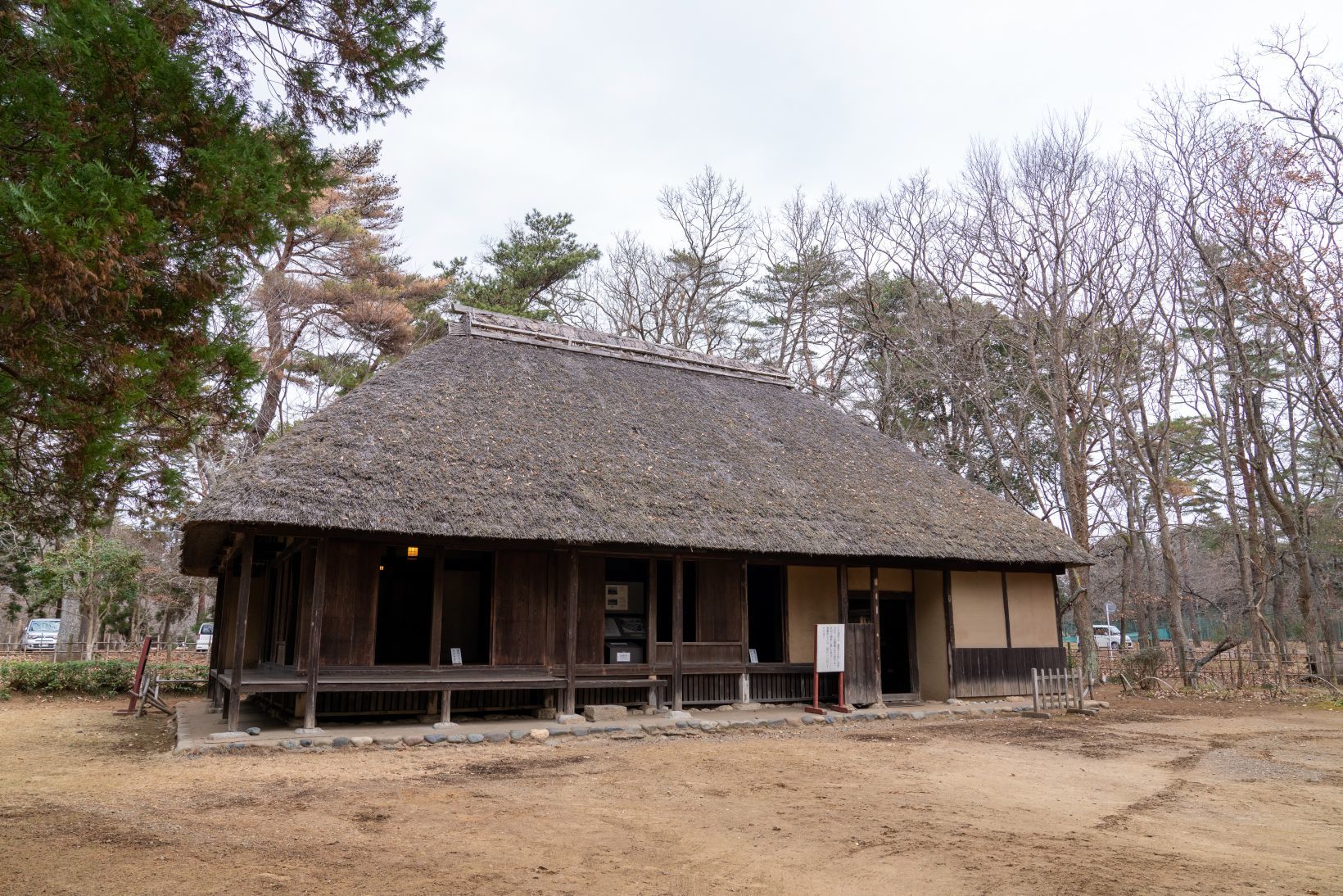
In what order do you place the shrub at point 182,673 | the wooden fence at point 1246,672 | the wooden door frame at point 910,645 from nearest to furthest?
the wooden door frame at point 910,645 < the shrub at point 182,673 < the wooden fence at point 1246,672

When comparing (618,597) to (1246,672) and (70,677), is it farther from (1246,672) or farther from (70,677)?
(1246,672)

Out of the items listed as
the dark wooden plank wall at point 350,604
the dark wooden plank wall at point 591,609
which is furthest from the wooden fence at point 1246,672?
the dark wooden plank wall at point 350,604

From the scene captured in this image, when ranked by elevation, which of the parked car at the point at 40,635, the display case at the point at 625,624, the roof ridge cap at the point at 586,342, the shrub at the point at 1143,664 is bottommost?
the shrub at the point at 1143,664

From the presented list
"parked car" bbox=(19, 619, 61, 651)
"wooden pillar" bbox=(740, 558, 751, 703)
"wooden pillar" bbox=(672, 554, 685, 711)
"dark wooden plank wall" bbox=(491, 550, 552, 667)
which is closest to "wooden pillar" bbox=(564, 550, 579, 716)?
"dark wooden plank wall" bbox=(491, 550, 552, 667)

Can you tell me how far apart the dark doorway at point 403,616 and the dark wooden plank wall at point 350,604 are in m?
2.85

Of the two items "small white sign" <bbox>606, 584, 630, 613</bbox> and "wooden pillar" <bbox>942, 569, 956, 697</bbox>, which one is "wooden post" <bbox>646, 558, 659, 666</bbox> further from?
"wooden pillar" <bbox>942, 569, 956, 697</bbox>

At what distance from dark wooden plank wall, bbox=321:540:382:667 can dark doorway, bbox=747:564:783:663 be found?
656 centimetres

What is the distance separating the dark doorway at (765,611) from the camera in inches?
603

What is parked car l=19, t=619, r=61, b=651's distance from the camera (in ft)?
88.1

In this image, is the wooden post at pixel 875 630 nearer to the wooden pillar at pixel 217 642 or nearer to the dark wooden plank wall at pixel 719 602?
the dark wooden plank wall at pixel 719 602

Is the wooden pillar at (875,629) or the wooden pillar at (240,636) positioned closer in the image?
the wooden pillar at (240,636)

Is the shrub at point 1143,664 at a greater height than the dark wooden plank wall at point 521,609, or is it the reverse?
the dark wooden plank wall at point 521,609

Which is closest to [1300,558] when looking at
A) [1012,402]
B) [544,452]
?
[1012,402]

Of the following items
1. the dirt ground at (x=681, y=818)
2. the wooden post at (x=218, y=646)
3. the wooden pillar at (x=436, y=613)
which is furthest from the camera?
the wooden post at (x=218, y=646)
